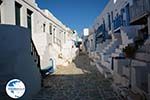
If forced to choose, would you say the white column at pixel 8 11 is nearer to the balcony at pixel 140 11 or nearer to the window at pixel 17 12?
the window at pixel 17 12

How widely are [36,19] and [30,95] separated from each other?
453 inches

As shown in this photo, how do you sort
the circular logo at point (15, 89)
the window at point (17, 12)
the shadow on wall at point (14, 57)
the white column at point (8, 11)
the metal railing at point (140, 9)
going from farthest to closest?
the window at point (17, 12) < the white column at point (8, 11) < the metal railing at point (140, 9) < the shadow on wall at point (14, 57) < the circular logo at point (15, 89)

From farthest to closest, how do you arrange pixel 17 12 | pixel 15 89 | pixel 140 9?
pixel 17 12 → pixel 140 9 → pixel 15 89

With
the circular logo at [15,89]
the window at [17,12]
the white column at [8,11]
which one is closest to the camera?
the circular logo at [15,89]

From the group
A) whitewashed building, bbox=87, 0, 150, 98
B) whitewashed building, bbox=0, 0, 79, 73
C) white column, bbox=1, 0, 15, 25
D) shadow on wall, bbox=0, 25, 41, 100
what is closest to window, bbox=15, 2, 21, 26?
whitewashed building, bbox=0, 0, 79, 73

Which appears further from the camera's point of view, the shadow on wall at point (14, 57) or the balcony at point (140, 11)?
the balcony at point (140, 11)

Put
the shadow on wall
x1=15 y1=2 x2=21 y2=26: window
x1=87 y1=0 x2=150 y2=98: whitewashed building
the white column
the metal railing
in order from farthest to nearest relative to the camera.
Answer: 1. x1=15 y1=2 x2=21 y2=26: window
2. the white column
3. the metal railing
4. x1=87 y1=0 x2=150 y2=98: whitewashed building
5. the shadow on wall

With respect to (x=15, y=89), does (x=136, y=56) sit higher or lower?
higher

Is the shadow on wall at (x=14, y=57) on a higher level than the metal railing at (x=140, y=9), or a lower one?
lower

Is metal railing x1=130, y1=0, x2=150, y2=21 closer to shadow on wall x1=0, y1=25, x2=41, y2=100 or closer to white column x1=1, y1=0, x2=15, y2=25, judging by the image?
shadow on wall x1=0, y1=25, x2=41, y2=100

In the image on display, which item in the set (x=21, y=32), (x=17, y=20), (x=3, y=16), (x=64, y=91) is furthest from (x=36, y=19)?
(x=21, y=32)

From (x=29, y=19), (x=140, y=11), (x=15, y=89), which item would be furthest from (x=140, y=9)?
(x=15, y=89)

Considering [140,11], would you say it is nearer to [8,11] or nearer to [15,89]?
[8,11]

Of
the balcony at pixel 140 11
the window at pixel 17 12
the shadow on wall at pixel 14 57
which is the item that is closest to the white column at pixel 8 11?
the window at pixel 17 12
